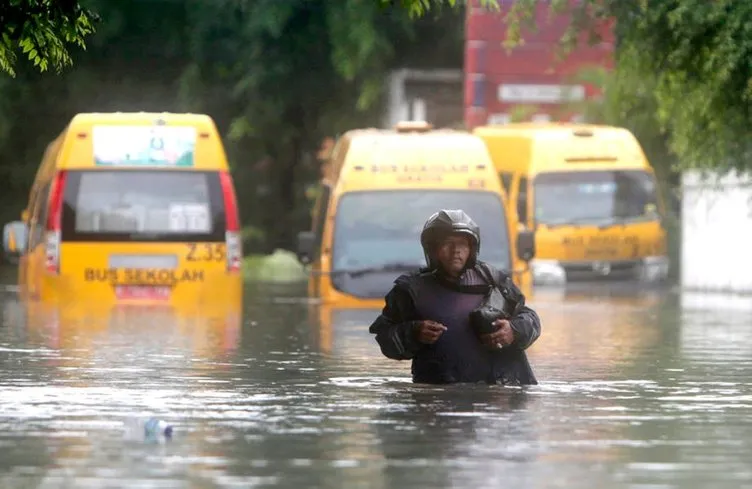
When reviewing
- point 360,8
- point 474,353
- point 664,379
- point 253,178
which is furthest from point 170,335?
point 253,178

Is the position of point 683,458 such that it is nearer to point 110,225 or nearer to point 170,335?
point 170,335

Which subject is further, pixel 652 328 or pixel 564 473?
pixel 652 328

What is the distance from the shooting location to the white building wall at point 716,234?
38.9 metres

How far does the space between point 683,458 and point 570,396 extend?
412 cm

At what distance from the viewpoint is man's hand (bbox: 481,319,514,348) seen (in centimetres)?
1516

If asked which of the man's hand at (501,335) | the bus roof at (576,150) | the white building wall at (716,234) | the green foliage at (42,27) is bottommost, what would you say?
the white building wall at (716,234)

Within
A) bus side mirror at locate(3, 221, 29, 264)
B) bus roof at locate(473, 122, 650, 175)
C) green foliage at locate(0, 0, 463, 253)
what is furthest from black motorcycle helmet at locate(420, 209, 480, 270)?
green foliage at locate(0, 0, 463, 253)

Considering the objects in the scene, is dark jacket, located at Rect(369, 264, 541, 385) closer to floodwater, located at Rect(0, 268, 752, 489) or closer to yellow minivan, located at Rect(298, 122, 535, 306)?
floodwater, located at Rect(0, 268, 752, 489)

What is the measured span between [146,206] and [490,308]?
571 inches

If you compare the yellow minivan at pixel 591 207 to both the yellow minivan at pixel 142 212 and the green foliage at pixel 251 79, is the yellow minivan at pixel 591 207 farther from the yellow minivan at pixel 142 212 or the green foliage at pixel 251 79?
the green foliage at pixel 251 79

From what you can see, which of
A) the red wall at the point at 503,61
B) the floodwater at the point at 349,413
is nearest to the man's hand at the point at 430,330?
the floodwater at the point at 349,413

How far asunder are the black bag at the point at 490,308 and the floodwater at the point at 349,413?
0.44 metres

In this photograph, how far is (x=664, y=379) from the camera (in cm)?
1841

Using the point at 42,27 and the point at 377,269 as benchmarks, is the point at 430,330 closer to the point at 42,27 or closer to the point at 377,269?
the point at 42,27
